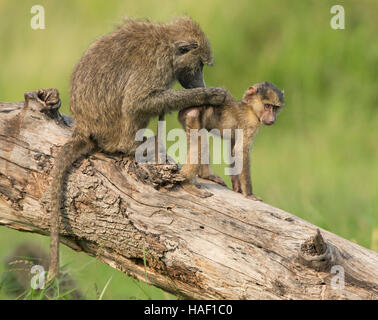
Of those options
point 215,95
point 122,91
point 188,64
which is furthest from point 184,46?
point 122,91

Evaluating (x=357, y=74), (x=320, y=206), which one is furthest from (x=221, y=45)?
(x=320, y=206)

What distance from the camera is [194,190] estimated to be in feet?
16.1

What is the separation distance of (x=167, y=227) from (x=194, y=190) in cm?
41

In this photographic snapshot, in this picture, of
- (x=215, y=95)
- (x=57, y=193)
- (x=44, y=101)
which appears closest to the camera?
(x=57, y=193)

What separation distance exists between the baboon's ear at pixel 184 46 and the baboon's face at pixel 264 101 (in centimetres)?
64

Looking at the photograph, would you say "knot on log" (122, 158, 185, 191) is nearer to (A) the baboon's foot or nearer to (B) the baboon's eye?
(A) the baboon's foot

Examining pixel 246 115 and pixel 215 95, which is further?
pixel 246 115

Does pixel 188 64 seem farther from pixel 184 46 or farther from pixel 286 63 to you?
pixel 286 63

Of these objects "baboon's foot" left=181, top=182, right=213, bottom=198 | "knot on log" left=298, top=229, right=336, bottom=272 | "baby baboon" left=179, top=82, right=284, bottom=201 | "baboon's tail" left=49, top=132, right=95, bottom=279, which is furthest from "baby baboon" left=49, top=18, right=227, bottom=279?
"knot on log" left=298, top=229, right=336, bottom=272

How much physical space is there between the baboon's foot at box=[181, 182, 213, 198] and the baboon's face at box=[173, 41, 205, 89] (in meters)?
1.14

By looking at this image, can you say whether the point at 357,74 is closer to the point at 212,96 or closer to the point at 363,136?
the point at 363,136

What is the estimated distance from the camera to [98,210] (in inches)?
187

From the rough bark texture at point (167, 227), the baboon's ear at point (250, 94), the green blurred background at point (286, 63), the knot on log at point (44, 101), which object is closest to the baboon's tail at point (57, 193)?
the rough bark texture at point (167, 227)

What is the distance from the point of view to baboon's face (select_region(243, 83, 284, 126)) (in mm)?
5695
